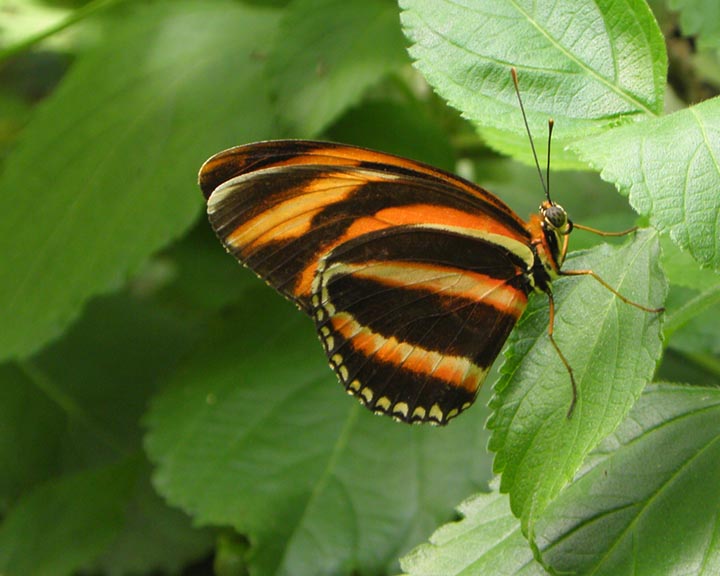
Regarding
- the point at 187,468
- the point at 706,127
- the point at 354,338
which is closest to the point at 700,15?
the point at 706,127

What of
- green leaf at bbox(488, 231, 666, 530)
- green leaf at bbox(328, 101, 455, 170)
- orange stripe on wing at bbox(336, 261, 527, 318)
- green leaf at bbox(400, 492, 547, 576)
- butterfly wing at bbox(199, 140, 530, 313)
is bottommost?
green leaf at bbox(328, 101, 455, 170)

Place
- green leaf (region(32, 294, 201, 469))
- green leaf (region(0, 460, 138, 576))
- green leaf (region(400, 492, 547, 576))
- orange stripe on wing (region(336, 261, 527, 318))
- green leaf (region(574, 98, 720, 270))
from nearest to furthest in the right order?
1. green leaf (region(574, 98, 720, 270))
2. green leaf (region(400, 492, 547, 576))
3. orange stripe on wing (region(336, 261, 527, 318))
4. green leaf (region(0, 460, 138, 576))
5. green leaf (region(32, 294, 201, 469))

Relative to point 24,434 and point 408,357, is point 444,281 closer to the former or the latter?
point 408,357

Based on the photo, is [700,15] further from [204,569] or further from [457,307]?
[204,569]

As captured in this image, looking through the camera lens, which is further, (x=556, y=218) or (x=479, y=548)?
(x=556, y=218)

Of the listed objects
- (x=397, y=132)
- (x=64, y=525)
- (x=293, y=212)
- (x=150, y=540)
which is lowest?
(x=150, y=540)

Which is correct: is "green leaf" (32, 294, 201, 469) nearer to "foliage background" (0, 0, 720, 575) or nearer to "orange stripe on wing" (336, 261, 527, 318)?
"foliage background" (0, 0, 720, 575)

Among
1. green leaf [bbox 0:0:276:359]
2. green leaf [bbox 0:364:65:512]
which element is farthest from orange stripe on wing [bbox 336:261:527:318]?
green leaf [bbox 0:364:65:512]

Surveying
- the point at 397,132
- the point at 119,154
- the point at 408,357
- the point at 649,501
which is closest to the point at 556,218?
the point at 408,357
